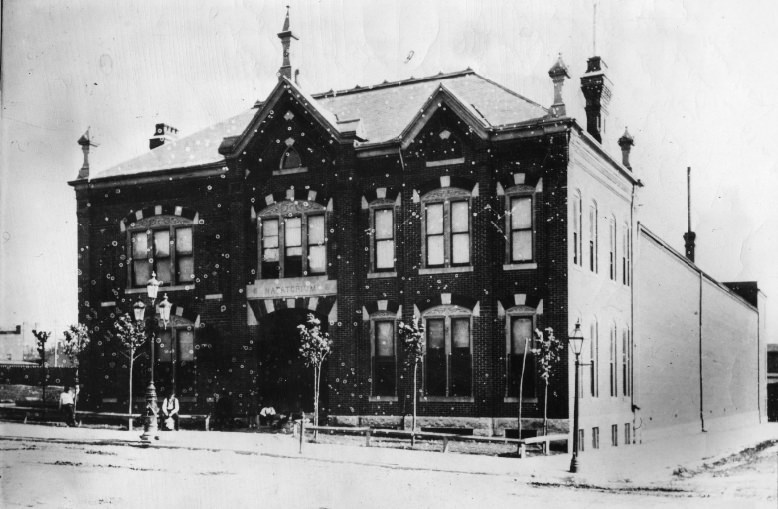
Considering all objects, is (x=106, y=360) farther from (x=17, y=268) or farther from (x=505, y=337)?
(x=505, y=337)

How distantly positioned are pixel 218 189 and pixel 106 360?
154 inches

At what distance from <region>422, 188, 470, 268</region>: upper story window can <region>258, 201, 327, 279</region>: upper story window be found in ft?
6.96

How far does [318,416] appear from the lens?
16625 millimetres

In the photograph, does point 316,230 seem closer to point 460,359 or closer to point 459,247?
point 459,247

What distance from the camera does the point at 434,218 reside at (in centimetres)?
1596

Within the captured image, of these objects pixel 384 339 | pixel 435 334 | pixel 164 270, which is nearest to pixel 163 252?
pixel 164 270

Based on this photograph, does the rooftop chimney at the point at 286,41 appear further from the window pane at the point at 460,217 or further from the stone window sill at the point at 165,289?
the stone window sill at the point at 165,289

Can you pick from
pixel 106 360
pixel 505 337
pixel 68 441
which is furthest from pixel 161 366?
pixel 505 337

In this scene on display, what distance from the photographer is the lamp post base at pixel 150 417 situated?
51.6ft

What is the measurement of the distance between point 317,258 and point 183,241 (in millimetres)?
2644

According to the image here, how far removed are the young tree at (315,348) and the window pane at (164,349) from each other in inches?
104

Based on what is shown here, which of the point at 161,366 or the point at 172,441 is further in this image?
the point at 161,366

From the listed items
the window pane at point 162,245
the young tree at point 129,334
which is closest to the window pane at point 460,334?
the window pane at point 162,245

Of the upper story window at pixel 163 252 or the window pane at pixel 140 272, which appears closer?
the upper story window at pixel 163 252
